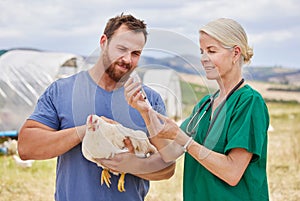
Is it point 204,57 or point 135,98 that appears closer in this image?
point 135,98

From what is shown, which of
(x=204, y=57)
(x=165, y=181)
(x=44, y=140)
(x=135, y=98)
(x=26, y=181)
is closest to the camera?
(x=135, y=98)

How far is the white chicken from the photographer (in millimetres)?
2041

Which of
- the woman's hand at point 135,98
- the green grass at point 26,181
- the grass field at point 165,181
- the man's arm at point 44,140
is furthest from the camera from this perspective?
the green grass at point 26,181

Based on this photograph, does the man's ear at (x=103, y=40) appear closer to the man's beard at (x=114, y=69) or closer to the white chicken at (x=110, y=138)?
the man's beard at (x=114, y=69)

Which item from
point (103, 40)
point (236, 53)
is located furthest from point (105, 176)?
point (236, 53)

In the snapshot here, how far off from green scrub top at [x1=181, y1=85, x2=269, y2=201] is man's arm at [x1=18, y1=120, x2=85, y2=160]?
0.45 metres

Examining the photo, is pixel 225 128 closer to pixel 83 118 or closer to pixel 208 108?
pixel 208 108

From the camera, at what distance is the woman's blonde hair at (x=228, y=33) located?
6.47 ft

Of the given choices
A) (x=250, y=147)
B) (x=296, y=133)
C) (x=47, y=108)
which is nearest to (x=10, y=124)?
(x=296, y=133)

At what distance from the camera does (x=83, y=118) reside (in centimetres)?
212

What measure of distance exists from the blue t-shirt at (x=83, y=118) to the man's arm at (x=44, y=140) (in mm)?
34

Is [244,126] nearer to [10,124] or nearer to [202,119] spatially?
[202,119]

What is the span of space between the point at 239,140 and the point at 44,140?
0.82 metres

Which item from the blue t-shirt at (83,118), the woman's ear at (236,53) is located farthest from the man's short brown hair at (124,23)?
the woman's ear at (236,53)
